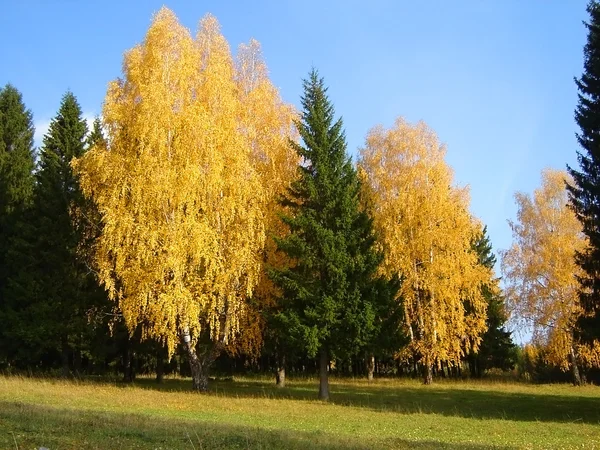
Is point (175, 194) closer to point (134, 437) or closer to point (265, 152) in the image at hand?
point (265, 152)

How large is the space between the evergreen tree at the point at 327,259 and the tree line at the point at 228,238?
0.07 m

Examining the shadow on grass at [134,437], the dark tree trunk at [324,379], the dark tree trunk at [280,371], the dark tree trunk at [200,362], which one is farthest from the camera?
the dark tree trunk at [280,371]

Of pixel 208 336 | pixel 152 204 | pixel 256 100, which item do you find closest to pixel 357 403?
pixel 208 336

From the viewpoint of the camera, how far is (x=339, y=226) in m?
24.0

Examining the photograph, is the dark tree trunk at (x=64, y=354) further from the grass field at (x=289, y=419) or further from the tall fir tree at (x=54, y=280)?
the grass field at (x=289, y=419)

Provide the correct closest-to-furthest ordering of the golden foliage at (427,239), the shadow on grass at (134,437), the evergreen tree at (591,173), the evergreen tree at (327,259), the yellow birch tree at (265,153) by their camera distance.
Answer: the shadow on grass at (134,437)
the evergreen tree at (591,173)
the evergreen tree at (327,259)
the yellow birch tree at (265,153)
the golden foliage at (427,239)

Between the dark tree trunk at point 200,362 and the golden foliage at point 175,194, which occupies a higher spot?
the golden foliage at point 175,194

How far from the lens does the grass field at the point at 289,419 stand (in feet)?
31.8

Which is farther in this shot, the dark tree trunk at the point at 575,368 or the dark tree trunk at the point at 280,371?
the dark tree trunk at the point at 575,368

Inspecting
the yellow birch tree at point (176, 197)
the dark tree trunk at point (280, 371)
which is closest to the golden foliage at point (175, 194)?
the yellow birch tree at point (176, 197)

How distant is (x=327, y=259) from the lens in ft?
76.6

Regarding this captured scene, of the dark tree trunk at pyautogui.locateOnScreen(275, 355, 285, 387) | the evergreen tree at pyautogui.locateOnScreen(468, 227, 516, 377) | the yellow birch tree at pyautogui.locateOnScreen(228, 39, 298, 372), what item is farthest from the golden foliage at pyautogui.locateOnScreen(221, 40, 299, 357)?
the evergreen tree at pyautogui.locateOnScreen(468, 227, 516, 377)

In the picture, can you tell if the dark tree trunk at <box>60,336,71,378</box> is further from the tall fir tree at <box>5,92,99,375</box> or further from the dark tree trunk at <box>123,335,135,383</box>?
the dark tree trunk at <box>123,335,135,383</box>

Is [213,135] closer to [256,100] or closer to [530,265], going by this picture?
[256,100]
